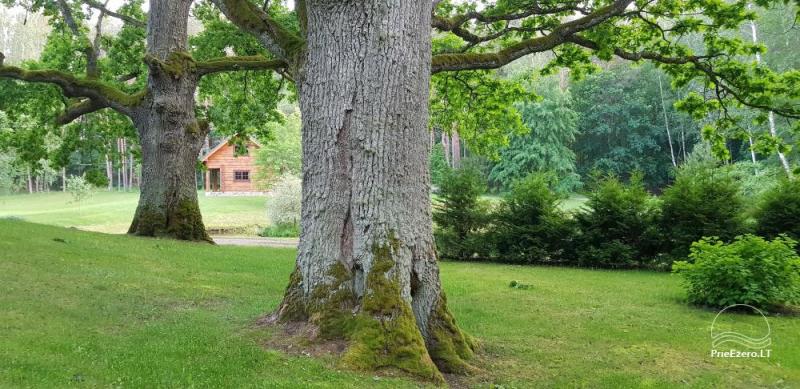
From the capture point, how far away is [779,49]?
140 ft

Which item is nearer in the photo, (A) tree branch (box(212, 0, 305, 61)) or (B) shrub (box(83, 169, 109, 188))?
(A) tree branch (box(212, 0, 305, 61))

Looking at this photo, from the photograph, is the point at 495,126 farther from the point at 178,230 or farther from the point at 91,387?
the point at 91,387

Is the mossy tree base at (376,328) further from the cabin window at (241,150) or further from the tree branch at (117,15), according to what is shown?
the tree branch at (117,15)

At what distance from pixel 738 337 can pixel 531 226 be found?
31.6 ft

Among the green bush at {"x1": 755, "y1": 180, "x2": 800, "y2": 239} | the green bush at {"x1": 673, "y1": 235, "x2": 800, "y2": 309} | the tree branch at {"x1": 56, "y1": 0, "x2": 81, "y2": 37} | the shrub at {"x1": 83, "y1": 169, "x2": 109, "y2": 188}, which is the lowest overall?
the green bush at {"x1": 673, "y1": 235, "x2": 800, "y2": 309}

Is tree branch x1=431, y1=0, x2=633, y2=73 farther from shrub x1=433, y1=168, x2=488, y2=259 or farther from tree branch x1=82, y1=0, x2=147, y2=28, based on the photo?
tree branch x1=82, y1=0, x2=147, y2=28

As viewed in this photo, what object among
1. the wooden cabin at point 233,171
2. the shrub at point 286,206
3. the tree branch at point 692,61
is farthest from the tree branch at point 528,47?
the wooden cabin at point 233,171

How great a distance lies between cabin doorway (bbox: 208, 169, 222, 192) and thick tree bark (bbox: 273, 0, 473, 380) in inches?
2259

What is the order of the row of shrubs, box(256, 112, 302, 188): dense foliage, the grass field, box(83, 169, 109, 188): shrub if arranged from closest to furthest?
the row of shrubs, box(83, 169, 109, 188): shrub, the grass field, box(256, 112, 302, 188): dense foliage

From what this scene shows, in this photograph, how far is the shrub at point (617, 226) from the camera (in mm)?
16203

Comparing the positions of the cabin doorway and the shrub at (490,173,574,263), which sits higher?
the cabin doorway

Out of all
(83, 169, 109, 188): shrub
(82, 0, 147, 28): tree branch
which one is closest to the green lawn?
(83, 169, 109, 188): shrub

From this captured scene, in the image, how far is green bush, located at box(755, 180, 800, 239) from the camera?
47.7 ft

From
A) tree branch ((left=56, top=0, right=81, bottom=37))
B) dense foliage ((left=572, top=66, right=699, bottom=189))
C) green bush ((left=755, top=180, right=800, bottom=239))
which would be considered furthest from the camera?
dense foliage ((left=572, top=66, right=699, bottom=189))
